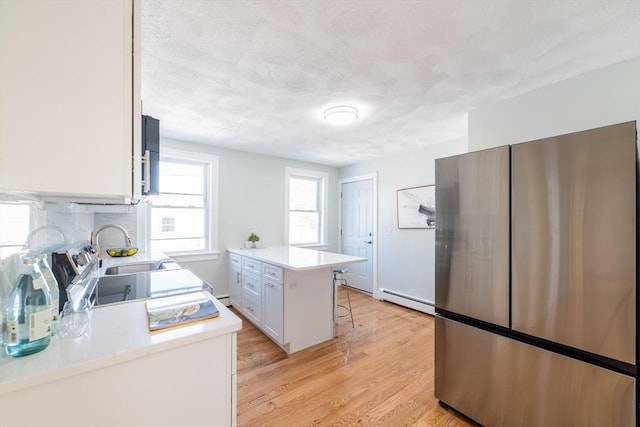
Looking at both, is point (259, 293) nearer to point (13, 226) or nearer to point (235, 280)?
point (235, 280)

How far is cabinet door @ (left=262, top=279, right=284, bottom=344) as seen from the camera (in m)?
2.54

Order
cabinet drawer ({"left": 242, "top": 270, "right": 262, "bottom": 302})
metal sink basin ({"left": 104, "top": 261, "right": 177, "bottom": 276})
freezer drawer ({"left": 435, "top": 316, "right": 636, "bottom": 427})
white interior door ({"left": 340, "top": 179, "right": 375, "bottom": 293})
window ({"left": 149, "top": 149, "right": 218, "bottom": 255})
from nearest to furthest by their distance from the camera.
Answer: freezer drawer ({"left": 435, "top": 316, "right": 636, "bottom": 427}) < metal sink basin ({"left": 104, "top": 261, "right": 177, "bottom": 276}) < cabinet drawer ({"left": 242, "top": 270, "right": 262, "bottom": 302}) < window ({"left": 149, "top": 149, "right": 218, "bottom": 255}) < white interior door ({"left": 340, "top": 179, "right": 375, "bottom": 293})

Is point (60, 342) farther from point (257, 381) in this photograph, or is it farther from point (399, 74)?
point (399, 74)

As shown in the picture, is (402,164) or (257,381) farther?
(402,164)

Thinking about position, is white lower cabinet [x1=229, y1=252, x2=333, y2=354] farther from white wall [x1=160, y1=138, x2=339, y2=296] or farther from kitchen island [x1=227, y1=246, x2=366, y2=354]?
white wall [x1=160, y1=138, x2=339, y2=296]

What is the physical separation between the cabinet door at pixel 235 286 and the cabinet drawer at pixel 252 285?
148 mm

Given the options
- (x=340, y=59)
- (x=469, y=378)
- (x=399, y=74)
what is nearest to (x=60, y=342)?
(x=340, y=59)

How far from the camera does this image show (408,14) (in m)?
1.35

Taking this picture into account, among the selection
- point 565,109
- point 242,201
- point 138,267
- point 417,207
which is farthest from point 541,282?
point 242,201

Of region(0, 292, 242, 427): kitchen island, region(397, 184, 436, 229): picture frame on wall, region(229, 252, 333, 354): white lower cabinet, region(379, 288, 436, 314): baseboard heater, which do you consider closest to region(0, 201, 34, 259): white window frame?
region(0, 292, 242, 427): kitchen island

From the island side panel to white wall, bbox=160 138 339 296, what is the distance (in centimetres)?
172

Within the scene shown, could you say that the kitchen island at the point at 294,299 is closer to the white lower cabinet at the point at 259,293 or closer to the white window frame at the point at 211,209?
the white lower cabinet at the point at 259,293

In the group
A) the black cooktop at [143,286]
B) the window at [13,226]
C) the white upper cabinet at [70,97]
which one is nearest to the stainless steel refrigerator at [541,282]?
the black cooktop at [143,286]

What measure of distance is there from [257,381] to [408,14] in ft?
8.88
